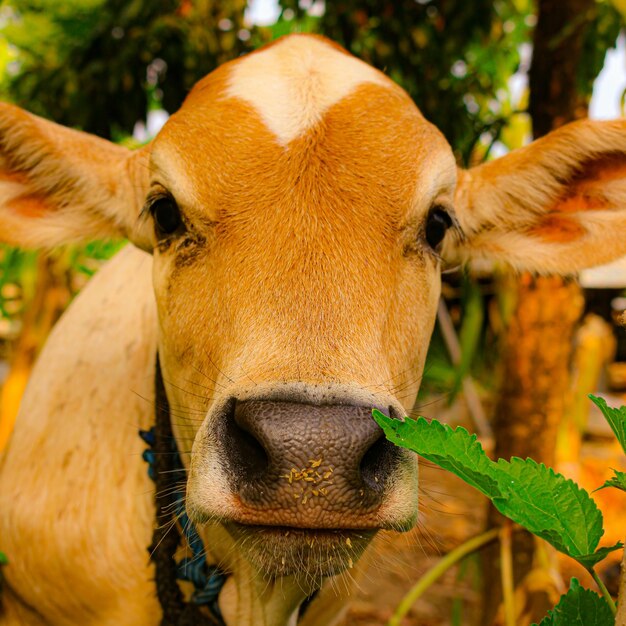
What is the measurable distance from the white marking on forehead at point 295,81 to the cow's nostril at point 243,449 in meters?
0.81

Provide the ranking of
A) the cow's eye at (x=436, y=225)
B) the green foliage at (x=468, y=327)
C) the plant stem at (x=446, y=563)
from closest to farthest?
the cow's eye at (x=436, y=225) → the plant stem at (x=446, y=563) → the green foliage at (x=468, y=327)

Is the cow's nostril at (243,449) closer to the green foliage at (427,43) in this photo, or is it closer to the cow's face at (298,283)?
the cow's face at (298,283)

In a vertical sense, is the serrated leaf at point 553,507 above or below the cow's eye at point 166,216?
below

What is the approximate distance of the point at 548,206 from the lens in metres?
2.44

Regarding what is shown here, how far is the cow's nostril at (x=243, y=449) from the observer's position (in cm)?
141

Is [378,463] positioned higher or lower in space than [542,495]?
lower

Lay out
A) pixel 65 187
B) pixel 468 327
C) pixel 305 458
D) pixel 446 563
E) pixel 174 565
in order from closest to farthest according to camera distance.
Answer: pixel 305 458, pixel 174 565, pixel 65 187, pixel 446 563, pixel 468 327

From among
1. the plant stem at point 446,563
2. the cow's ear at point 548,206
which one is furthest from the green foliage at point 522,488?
the plant stem at point 446,563

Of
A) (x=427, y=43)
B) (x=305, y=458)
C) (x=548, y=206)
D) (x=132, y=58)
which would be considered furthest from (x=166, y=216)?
(x=427, y=43)

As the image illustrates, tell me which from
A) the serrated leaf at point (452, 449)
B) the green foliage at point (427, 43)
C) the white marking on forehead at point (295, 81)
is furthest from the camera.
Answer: the green foliage at point (427, 43)

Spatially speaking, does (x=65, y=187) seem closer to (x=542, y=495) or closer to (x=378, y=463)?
(x=378, y=463)

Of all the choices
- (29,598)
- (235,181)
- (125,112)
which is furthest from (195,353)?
(125,112)

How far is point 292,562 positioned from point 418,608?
396 centimetres

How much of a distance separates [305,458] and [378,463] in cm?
19
